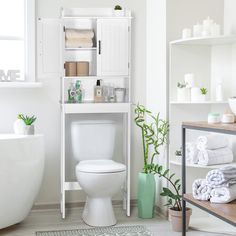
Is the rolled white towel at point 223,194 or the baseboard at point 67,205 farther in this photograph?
the baseboard at point 67,205

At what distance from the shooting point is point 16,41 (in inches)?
171

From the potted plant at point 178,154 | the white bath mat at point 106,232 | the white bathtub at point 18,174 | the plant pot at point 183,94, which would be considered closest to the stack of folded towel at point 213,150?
the potted plant at point 178,154

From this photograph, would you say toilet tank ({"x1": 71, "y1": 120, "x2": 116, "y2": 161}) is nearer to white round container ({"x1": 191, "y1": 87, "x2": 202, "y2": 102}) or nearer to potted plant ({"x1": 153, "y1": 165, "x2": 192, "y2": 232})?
potted plant ({"x1": 153, "y1": 165, "x2": 192, "y2": 232})

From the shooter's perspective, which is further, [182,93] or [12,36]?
[12,36]

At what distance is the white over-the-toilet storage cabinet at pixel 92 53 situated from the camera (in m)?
4.29

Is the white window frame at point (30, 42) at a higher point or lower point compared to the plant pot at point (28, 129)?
higher

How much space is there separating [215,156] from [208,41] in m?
0.91

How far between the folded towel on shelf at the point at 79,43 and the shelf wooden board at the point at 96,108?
1.76 feet

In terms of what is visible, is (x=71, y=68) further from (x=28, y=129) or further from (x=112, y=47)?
(x=28, y=129)

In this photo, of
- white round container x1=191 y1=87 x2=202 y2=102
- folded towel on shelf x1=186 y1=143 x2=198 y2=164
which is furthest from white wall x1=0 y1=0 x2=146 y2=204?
folded towel on shelf x1=186 y1=143 x2=198 y2=164

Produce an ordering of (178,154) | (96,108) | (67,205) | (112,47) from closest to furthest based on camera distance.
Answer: (178,154) → (96,108) → (112,47) → (67,205)

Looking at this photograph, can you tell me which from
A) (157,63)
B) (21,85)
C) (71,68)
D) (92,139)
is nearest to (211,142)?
(157,63)

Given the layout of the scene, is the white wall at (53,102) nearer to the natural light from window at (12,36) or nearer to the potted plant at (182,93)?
the natural light from window at (12,36)

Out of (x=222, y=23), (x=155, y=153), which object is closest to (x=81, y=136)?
(x=155, y=153)
